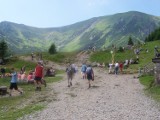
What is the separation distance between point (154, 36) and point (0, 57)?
8118 centimetres

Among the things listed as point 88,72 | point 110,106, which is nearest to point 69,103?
point 110,106

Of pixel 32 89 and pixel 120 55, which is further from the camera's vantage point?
pixel 120 55

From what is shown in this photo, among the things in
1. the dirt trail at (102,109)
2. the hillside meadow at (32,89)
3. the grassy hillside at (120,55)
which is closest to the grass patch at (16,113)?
the hillside meadow at (32,89)

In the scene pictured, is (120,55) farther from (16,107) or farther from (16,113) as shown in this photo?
(16,113)

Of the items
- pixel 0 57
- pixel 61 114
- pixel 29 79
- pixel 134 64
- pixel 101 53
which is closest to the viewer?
pixel 61 114

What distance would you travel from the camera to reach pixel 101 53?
10456 cm

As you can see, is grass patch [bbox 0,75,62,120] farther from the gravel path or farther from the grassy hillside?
the grassy hillside

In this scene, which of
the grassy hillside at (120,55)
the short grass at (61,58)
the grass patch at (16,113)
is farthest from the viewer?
the short grass at (61,58)

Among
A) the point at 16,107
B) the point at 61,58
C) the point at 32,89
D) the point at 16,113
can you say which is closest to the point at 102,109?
the point at 16,113

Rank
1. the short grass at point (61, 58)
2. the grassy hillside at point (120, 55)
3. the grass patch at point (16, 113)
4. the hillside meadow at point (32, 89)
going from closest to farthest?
the grass patch at point (16, 113), the hillside meadow at point (32, 89), the grassy hillside at point (120, 55), the short grass at point (61, 58)

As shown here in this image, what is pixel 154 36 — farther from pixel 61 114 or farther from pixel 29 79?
pixel 61 114

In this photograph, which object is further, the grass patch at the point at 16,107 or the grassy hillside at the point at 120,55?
the grassy hillside at the point at 120,55

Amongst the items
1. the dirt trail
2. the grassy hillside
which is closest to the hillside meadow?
the grassy hillside

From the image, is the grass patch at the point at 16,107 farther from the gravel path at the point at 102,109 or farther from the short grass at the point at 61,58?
the short grass at the point at 61,58
